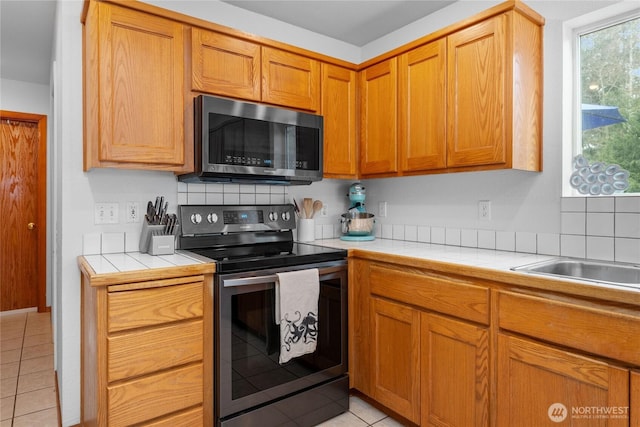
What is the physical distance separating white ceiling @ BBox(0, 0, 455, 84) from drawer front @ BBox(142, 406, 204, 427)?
7.66 feet

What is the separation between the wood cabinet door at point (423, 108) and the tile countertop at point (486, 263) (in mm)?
507

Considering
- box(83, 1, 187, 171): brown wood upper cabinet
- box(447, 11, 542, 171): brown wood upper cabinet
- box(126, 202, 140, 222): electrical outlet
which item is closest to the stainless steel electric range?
box(126, 202, 140, 222): electrical outlet

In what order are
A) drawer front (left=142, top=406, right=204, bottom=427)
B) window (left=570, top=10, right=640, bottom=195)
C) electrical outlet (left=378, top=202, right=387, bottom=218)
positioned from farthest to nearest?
electrical outlet (left=378, top=202, right=387, bottom=218) < window (left=570, top=10, right=640, bottom=195) < drawer front (left=142, top=406, right=204, bottom=427)

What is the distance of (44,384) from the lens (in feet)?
8.10

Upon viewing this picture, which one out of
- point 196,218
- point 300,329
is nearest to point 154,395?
point 300,329

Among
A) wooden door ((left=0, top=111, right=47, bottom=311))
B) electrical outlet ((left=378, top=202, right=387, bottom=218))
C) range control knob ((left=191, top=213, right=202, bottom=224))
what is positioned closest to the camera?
range control knob ((left=191, top=213, right=202, bottom=224))

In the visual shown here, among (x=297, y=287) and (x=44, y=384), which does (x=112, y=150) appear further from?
(x=44, y=384)

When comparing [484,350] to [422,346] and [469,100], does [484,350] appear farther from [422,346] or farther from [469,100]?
[469,100]

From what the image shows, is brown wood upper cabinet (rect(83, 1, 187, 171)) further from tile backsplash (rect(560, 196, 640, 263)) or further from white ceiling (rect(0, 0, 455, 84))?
tile backsplash (rect(560, 196, 640, 263))

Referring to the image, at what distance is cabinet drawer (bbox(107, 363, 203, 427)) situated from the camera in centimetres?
144

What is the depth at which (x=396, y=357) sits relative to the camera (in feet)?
6.53

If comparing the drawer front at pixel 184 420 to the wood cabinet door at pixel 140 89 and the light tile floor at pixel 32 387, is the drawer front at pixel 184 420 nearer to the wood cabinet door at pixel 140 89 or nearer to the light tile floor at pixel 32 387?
the light tile floor at pixel 32 387

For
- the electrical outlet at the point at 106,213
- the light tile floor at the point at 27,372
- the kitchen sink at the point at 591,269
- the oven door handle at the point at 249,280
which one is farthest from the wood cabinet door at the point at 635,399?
the light tile floor at the point at 27,372

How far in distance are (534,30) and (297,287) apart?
1799 millimetres
